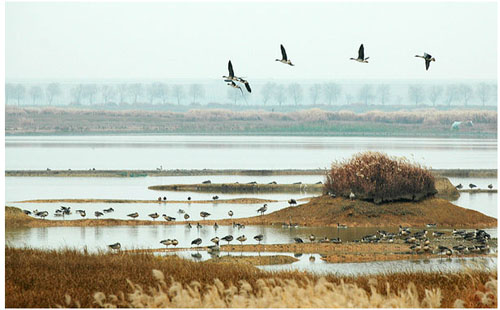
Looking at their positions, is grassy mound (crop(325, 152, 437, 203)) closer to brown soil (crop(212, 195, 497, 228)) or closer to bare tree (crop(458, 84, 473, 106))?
brown soil (crop(212, 195, 497, 228))

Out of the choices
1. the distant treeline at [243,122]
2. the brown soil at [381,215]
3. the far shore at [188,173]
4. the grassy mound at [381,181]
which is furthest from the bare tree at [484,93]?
the brown soil at [381,215]

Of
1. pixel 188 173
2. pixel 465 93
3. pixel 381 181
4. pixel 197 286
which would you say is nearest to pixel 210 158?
pixel 188 173

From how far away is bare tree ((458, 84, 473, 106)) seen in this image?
17975 cm

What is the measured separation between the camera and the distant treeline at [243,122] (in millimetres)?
146000

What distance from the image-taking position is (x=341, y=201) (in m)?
34.1

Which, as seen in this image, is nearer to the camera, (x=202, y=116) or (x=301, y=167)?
(x=301, y=167)

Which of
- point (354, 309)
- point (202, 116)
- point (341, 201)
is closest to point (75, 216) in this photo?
point (341, 201)

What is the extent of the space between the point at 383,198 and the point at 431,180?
2099 mm

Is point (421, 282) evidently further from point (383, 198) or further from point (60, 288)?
point (383, 198)

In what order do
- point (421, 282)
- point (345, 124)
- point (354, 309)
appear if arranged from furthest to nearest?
point (345, 124) → point (421, 282) → point (354, 309)

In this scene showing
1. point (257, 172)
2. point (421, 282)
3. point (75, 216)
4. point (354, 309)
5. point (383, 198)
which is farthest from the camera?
point (257, 172)

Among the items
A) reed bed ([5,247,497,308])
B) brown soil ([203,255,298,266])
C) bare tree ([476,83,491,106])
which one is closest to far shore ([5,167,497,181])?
brown soil ([203,255,298,266])

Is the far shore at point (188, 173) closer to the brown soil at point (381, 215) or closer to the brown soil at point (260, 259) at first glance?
the brown soil at point (381, 215)

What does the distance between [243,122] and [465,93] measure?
5424 centimetres
